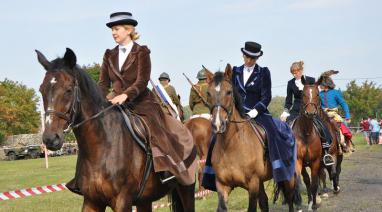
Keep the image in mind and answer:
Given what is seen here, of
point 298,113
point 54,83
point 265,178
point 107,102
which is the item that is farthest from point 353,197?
point 54,83

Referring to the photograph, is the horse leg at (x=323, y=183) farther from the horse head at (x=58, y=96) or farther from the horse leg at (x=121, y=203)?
the horse head at (x=58, y=96)

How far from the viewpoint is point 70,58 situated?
19.2 ft

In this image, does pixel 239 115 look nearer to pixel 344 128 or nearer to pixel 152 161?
pixel 152 161

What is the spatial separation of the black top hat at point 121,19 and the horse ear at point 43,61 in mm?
1312

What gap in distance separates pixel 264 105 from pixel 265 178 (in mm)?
1223

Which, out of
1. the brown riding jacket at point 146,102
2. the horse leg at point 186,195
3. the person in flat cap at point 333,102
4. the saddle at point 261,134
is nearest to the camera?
the brown riding jacket at point 146,102

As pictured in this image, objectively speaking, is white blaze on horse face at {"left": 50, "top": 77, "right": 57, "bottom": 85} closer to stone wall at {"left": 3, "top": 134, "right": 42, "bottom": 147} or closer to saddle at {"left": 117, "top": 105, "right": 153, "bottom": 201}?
saddle at {"left": 117, "top": 105, "right": 153, "bottom": 201}

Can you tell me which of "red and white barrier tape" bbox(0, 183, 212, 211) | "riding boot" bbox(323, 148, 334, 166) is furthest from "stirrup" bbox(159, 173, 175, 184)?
"riding boot" bbox(323, 148, 334, 166)

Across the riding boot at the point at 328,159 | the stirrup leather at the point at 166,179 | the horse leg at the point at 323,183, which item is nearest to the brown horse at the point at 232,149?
the stirrup leather at the point at 166,179

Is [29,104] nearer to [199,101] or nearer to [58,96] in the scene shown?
[199,101]

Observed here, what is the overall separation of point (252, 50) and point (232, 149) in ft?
6.07

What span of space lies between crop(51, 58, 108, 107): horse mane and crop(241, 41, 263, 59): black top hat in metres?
3.90

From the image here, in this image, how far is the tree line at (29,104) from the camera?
72.2 m

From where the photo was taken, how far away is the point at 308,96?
12.7 m
